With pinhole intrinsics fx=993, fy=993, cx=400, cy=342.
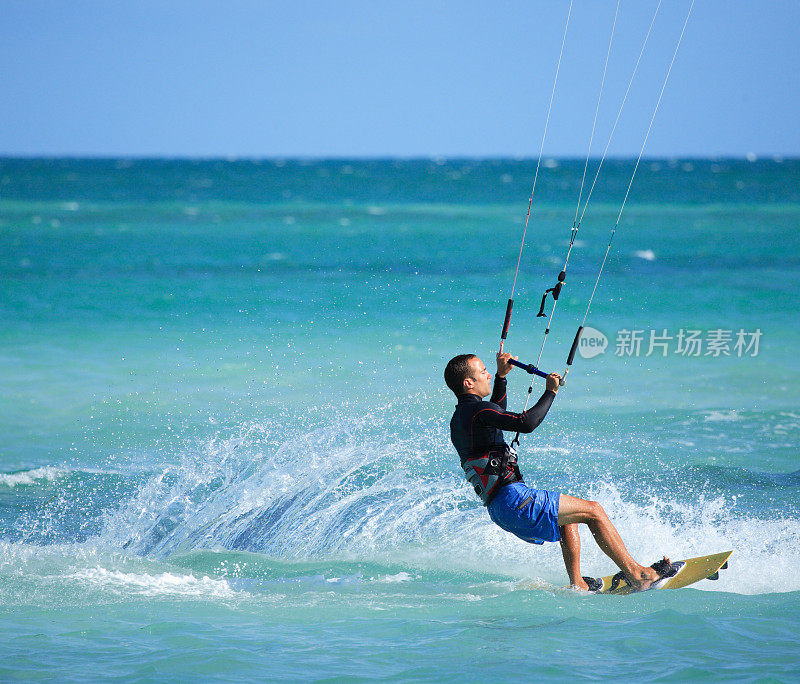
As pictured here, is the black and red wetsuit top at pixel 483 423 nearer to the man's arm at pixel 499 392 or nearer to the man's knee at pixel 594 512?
the man's arm at pixel 499 392

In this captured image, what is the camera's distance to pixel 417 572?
572 centimetres

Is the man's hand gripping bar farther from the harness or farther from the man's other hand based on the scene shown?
the harness

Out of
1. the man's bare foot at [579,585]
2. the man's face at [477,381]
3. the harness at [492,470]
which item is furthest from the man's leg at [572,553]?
the man's face at [477,381]

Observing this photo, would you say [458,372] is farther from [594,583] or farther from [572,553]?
[594,583]

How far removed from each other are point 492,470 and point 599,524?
62 centimetres

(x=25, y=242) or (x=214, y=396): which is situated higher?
(x=25, y=242)

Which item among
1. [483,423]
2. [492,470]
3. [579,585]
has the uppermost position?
[483,423]

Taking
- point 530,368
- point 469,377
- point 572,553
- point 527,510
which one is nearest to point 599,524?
point 572,553

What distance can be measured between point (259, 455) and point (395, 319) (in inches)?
294

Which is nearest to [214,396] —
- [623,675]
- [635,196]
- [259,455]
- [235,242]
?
A: [259,455]

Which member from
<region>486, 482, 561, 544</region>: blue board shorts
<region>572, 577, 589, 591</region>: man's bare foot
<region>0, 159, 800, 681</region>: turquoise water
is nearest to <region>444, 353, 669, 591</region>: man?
<region>486, 482, 561, 544</region>: blue board shorts

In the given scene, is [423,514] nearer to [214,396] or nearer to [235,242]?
[214,396]

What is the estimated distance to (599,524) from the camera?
16.2 ft

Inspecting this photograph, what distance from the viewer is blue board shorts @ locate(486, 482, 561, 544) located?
485cm
